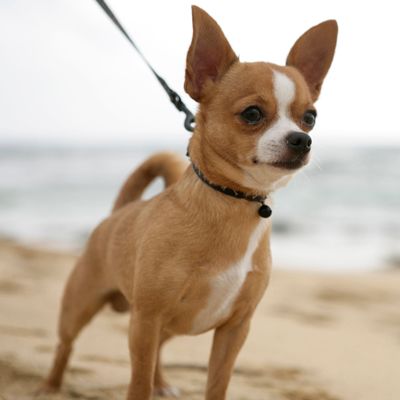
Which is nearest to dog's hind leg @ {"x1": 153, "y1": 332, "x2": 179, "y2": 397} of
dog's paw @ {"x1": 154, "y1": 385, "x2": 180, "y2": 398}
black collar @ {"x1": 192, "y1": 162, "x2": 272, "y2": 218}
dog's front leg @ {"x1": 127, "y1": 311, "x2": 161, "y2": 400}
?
dog's paw @ {"x1": 154, "y1": 385, "x2": 180, "y2": 398}

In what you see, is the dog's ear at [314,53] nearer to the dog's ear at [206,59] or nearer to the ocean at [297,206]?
the dog's ear at [206,59]

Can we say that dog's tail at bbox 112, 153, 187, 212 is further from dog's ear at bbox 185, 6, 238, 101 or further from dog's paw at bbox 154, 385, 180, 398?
dog's paw at bbox 154, 385, 180, 398

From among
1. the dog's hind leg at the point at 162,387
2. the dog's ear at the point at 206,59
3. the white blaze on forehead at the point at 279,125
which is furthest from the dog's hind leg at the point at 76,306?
the white blaze on forehead at the point at 279,125

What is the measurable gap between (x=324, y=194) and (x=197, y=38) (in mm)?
13514

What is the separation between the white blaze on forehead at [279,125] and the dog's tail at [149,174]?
1007mm

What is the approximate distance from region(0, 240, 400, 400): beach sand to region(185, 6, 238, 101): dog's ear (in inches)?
63.4

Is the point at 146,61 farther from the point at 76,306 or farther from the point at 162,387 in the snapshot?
the point at 162,387

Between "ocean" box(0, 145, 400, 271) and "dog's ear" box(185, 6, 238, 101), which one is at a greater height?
"dog's ear" box(185, 6, 238, 101)

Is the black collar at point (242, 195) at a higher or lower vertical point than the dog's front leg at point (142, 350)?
higher

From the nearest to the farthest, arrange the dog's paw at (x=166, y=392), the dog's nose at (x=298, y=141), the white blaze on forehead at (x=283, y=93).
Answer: the dog's nose at (x=298, y=141), the white blaze on forehead at (x=283, y=93), the dog's paw at (x=166, y=392)

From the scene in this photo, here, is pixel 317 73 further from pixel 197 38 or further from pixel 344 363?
pixel 344 363

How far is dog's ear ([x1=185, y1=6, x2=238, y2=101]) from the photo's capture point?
103 inches

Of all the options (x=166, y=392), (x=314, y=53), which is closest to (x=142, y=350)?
(x=166, y=392)

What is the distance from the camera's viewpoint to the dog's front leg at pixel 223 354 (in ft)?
9.01
